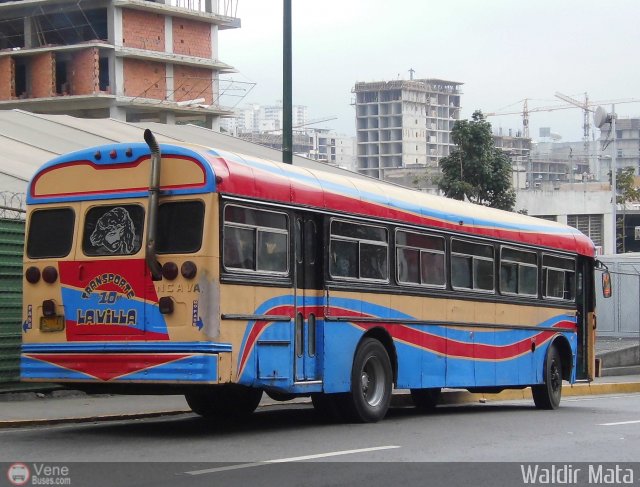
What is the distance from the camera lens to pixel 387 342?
Answer: 50.6 ft

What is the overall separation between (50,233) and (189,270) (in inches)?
78.6

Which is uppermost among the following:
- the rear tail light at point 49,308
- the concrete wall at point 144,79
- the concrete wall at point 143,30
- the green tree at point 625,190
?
the concrete wall at point 143,30

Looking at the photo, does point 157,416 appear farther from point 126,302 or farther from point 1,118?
point 1,118

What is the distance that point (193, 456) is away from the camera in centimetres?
1099

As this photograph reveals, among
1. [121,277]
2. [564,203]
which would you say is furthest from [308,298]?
[564,203]

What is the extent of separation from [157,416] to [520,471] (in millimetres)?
6455

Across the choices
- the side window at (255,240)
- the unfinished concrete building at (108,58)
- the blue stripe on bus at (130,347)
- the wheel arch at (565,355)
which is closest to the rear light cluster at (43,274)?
the blue stripe on bus at (130,347)

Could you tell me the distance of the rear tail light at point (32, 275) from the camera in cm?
1313

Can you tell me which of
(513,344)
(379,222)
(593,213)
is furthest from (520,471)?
(593,213)

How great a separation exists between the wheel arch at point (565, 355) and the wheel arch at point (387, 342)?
600cm

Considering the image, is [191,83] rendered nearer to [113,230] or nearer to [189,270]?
[113,230]

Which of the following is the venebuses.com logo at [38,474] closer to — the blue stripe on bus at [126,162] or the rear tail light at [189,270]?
the rear tail light at [189,270]

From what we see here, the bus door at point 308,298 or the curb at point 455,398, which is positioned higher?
the bus door at point 308,298

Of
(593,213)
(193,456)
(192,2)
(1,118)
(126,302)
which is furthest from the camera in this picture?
(192,2)
